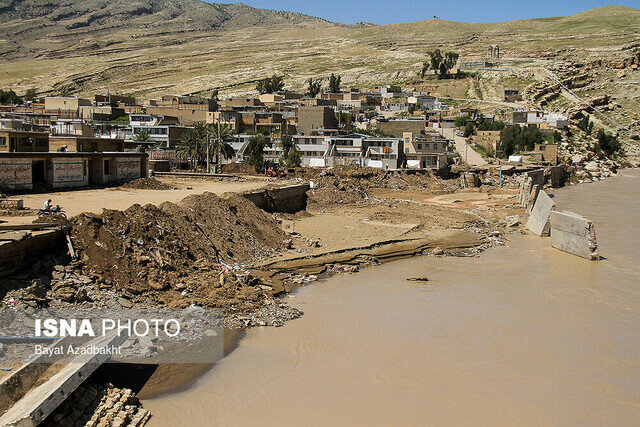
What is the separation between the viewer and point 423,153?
50.7 meters

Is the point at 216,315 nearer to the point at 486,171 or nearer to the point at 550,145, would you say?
the point at 486,171

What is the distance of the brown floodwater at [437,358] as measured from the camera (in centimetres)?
996

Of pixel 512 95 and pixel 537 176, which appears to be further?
pixel 512 95

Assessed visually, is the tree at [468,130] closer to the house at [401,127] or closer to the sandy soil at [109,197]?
the house at [401,127]

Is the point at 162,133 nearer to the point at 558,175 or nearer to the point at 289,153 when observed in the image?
the point at 289,153

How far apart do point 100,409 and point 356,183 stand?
31.3 meters

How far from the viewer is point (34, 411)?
7898mm

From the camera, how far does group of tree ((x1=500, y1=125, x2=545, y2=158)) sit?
63000mm

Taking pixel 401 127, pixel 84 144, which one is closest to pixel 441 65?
pixel 401 127

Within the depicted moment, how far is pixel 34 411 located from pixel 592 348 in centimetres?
1117

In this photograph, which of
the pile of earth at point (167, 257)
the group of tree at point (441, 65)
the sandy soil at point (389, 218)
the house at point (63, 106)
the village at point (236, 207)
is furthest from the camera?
the group of tree at point (441, 65)

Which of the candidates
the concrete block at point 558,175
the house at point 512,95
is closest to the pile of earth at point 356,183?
the concrete block at point 558,175

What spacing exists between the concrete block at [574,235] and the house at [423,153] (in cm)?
2424

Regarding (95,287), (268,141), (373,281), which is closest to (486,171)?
(268,141)
